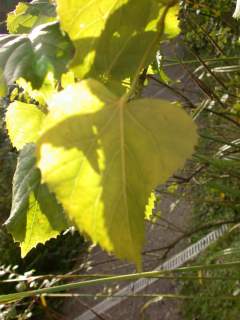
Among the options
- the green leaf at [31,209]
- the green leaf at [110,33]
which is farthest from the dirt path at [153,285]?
the green leaf at [110,33]

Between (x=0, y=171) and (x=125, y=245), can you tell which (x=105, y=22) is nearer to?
(x=125, y=245)

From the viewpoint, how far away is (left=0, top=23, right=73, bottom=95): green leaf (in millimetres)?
459

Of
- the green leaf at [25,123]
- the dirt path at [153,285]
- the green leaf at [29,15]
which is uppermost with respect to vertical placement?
the green leaf at [29,15]

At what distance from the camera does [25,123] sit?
62 cm

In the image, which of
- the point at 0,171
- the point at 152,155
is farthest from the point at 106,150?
the point at 0,171

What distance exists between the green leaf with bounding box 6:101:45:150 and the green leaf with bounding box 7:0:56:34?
0.32 ft

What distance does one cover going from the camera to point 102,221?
44 cm

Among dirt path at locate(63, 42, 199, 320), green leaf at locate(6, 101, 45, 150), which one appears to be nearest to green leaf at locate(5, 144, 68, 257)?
green leaf at locate(6, 101, 45, 150)

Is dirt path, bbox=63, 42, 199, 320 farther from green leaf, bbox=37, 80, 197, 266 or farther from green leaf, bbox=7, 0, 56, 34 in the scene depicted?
green leaf, bbox=37, 80, 197, 266

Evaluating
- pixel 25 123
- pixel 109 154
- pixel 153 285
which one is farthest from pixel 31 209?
pixel 153 285

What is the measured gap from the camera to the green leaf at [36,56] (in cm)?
46

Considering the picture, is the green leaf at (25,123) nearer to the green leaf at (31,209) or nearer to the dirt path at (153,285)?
the green leaf at (31,209)

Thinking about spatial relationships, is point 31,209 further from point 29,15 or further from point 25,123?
point 29,15

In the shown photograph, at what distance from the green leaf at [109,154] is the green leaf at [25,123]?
19 cm
